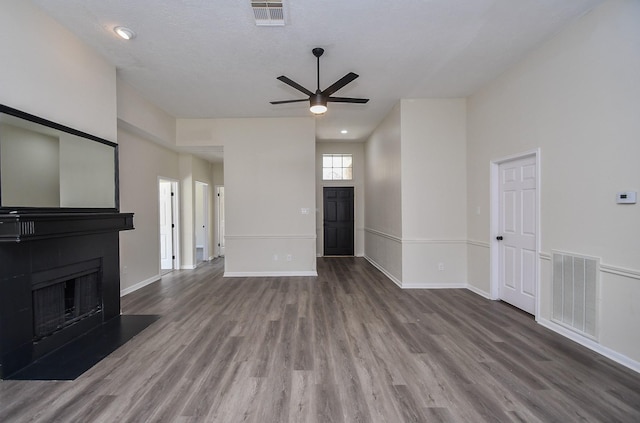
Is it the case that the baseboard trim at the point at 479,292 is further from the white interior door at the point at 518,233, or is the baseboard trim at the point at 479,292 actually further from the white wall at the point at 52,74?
the white wall at the point at 52,74

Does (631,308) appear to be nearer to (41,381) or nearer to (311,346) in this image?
(311,346)

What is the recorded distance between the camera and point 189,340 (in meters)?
2.72

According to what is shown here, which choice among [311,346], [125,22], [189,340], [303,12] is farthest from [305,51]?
[189,340]

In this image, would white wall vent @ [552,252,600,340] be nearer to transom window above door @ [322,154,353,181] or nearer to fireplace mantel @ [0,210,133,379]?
fireplace mantel @ [0,210,133,379]

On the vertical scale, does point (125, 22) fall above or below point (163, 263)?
above

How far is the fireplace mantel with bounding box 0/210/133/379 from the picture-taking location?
210 centimetres

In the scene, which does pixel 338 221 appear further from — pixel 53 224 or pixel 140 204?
pixel 53 224

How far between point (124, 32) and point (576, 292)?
507cm

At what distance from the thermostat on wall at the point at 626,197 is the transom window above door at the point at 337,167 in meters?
5.71

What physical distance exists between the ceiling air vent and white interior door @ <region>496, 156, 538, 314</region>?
3158mm

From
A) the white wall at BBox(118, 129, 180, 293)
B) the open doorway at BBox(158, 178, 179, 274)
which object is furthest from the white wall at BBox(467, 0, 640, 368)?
the open doorway at BBox(158, 178, 179, 274)

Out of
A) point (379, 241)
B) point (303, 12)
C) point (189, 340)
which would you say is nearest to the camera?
point (303, 12)

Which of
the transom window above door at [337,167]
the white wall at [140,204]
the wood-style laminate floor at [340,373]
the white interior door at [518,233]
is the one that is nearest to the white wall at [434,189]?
the white interior door at [518,233]

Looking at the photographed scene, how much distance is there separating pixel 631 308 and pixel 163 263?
7020 mm
